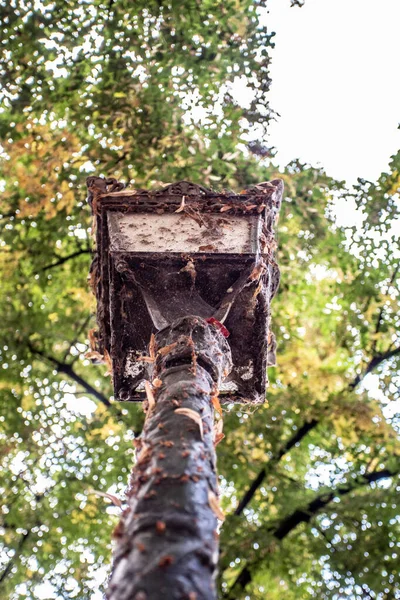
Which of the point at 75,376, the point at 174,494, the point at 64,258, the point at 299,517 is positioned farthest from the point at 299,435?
the point at 174,494

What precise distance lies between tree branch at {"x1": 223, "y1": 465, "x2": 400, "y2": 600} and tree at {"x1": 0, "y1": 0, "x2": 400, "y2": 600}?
29 mm

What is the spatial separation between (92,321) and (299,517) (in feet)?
14.4

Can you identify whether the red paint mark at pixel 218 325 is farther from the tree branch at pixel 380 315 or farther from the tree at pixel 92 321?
the tree branch at pixel 380 315

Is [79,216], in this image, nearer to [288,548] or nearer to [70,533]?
[70,533]

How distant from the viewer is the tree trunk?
171cm

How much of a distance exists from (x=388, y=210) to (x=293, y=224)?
4.64ft

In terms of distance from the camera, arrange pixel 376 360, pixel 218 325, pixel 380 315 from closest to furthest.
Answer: pixel 218 325
pixel 380 315
pixel 376 360

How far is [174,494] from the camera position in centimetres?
209

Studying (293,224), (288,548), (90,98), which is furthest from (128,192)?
(288,548)

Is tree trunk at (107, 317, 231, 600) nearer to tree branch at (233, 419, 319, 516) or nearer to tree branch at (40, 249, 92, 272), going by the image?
tree branch at (40, 249, 92, 272)

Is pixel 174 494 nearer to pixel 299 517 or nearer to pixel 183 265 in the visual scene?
pixel 183 265

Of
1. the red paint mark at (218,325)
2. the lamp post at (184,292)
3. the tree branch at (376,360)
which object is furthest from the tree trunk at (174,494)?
the tree branch at (376,360)

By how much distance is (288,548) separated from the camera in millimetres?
8625

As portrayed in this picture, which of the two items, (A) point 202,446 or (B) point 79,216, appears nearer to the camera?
(A) point 202,446
